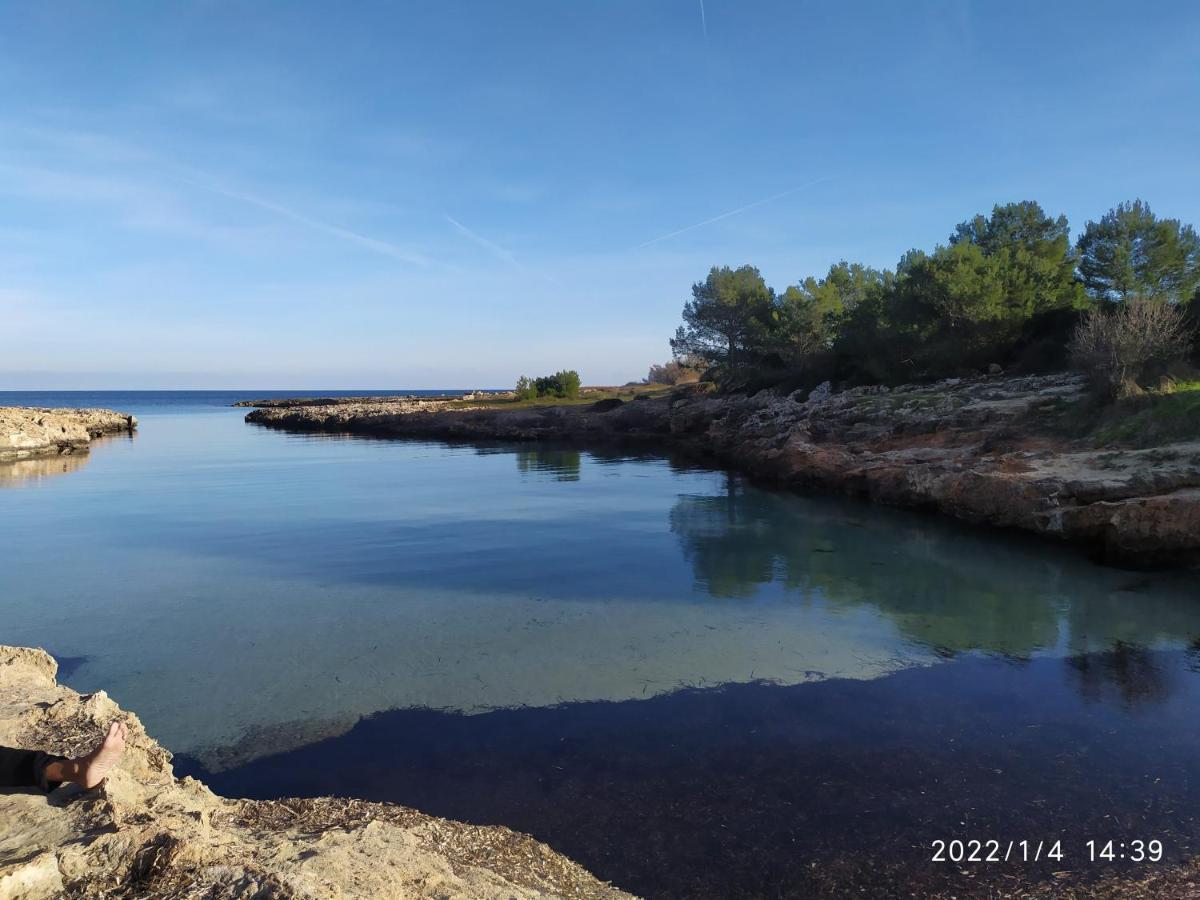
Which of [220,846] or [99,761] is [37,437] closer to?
[99,761]

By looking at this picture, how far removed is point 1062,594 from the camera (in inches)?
528

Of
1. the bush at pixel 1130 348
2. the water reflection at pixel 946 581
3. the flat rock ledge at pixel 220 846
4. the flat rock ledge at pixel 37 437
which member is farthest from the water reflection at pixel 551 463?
the flat rock ledge at pixel 37 437

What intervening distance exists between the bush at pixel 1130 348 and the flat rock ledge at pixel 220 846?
23708 mm

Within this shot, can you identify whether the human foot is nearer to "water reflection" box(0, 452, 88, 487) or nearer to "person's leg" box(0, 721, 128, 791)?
"person's leg" box(0, 721, 128, 791)

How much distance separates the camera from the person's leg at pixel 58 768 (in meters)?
4.95

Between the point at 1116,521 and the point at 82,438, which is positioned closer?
the point at 1116,521

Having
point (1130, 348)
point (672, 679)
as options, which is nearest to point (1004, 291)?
point (1130, 348)

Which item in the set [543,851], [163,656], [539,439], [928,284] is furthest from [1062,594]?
[539,439]

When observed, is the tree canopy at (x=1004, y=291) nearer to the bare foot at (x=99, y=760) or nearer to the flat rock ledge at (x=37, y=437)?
the bare foot at (x=99, y=760)

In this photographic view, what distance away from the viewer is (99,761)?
4.98 metres

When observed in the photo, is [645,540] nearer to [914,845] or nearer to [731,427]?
[914,845]

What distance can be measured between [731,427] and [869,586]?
3009 cm

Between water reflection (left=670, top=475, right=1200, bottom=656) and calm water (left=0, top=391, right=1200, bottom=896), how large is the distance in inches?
3.6

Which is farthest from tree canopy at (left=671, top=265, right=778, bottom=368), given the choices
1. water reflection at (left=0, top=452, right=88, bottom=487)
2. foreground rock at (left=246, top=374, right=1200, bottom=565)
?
water reflection at (left=0, top=452, right=88, bottom=487)
